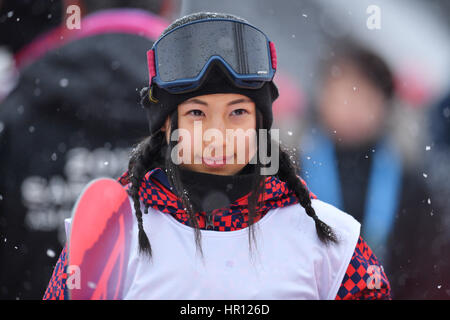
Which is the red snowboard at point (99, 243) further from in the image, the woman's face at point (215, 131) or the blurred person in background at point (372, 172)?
the blurred person in background at point (372, 172)

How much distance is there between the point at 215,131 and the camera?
136 centimetres

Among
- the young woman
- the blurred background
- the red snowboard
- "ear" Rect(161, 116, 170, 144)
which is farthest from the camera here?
the blurred background

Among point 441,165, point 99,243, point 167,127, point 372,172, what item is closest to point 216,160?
point 167,127

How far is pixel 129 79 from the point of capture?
2500 mm

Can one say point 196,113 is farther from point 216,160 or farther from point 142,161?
point 142,161

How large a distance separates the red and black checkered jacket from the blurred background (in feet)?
3.32

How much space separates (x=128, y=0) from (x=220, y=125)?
1.44 metres

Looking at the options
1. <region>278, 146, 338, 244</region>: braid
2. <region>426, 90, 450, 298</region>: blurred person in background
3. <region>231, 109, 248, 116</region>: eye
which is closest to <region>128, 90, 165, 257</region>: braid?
<region>231, 109, 248, 116</region>: eye

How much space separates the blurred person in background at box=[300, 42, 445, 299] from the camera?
2484mm

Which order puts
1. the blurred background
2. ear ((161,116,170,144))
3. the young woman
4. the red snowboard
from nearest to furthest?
the red snowboard < the young woman < ear ((161,116,170,144)) < the blurred background

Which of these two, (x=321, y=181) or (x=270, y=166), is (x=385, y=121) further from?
(x=270, y=166)

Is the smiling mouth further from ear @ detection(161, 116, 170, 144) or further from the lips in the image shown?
ear @ detection(161, 116, 170, 144)

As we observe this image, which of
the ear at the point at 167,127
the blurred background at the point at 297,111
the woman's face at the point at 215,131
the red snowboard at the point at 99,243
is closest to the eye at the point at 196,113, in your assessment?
the woman's face at the point at 215,131
